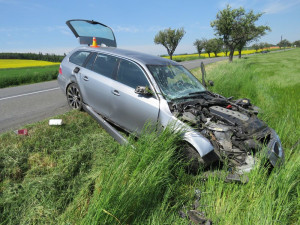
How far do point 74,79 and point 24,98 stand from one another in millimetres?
3615

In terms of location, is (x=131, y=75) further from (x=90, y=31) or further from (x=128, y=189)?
(x=90, y=31)

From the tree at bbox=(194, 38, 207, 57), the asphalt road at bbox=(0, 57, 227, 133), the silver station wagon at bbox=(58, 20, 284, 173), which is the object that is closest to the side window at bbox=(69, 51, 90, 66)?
the silver station wagon at bbox=(58, 20, 284, 173)

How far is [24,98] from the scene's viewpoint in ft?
22.8

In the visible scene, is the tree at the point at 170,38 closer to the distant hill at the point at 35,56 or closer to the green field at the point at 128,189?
the distant hill at the point at 35,56

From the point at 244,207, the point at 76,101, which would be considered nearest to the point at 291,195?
the point at 244,207

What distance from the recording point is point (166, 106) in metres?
3.10

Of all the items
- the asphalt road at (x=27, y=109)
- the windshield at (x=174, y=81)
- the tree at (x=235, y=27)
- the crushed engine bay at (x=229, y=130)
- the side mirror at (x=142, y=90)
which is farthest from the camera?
the tree at (x=235, y=27)

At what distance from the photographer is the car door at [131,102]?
127 inches

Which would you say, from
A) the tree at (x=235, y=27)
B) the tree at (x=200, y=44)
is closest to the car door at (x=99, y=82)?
the tree at (x=235, y=27)

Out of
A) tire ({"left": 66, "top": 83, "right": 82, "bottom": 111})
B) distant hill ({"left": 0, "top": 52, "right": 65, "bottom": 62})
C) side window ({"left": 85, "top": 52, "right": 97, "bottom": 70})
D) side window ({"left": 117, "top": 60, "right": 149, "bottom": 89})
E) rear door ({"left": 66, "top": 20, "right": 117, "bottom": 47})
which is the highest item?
distant hill ({"left": 0, "top": 52, "right": 65, "bottom": 62})

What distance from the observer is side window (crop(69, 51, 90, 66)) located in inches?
182

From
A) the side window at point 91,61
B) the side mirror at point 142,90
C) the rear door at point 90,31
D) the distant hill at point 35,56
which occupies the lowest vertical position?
the side mirror at point 142,90

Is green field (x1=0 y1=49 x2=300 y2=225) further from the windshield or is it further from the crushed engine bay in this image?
the windshield

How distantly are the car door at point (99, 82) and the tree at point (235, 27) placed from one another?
34.5 m
